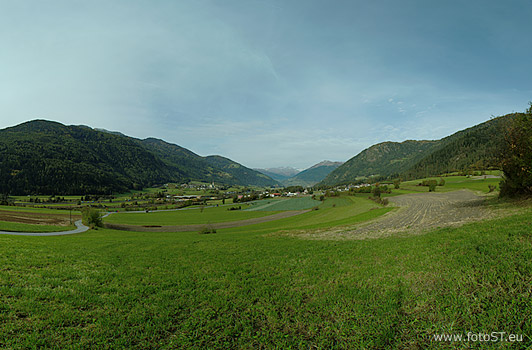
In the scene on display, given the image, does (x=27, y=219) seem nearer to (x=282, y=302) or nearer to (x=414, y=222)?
(x=282, y=302)

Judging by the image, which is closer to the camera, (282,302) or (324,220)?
(282,302)

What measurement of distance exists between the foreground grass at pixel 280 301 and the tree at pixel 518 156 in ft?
66.8

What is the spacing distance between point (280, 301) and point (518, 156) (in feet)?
103

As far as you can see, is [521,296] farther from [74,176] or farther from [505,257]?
[74,176]

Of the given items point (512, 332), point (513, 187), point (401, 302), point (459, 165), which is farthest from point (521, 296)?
point (459, 165)

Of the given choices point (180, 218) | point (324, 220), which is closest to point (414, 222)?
point (324, 220)

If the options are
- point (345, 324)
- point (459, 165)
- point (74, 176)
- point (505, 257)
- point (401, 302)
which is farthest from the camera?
point (74, 176)

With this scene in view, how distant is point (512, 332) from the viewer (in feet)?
12.5

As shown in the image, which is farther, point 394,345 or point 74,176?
point 74,176

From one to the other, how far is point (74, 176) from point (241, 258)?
259433 mm

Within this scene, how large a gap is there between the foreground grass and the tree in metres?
20.4

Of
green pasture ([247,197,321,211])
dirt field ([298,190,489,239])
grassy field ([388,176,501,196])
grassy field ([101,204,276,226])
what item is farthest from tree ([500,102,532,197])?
green pasture ([247,197,321,211])

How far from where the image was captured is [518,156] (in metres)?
22.0

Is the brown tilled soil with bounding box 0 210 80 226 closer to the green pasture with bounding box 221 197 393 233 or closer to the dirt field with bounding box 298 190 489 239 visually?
the green pasture with bounding box 221 197 393 233
